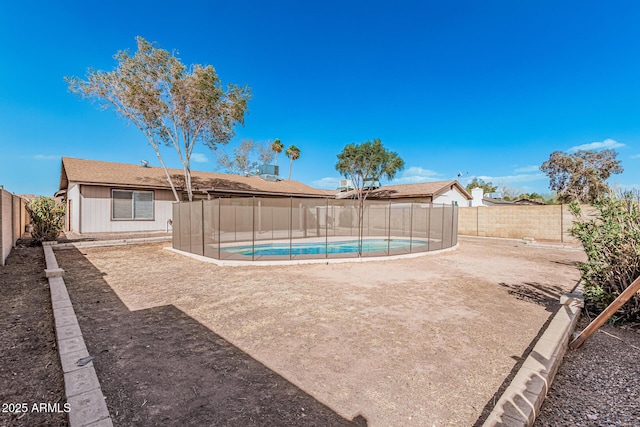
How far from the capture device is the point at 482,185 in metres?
48.0

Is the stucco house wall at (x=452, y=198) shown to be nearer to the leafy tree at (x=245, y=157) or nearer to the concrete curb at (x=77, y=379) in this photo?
the leafy tree at (x=245, y=157)

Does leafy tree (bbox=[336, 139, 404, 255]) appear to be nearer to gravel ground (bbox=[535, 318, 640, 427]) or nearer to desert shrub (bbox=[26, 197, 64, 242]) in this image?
desert shrub (bbox=[26, 197, 64, 242])

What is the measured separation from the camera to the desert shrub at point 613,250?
3551 millimetres

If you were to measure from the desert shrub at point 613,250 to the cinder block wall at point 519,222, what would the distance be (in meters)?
10.8

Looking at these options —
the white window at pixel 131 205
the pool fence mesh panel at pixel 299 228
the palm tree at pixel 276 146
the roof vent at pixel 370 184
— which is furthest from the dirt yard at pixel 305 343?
the palm tree at pixel 276 146

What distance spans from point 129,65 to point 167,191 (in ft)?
18.3

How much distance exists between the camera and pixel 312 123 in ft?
82.2

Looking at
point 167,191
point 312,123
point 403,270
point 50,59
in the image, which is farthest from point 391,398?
point 312,123

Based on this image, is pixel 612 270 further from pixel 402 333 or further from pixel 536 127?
pixel 536 127

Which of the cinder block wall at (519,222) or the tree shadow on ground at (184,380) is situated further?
the cinder block wall at (519,222)

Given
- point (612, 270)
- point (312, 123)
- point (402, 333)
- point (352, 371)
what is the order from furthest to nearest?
point (312, 123) < point (612, 270) < point (402, 333) < point (352, 371)

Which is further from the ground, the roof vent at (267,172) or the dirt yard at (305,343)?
the roof vent at (267,172)

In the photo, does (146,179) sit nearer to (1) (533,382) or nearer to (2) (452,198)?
(1) (533,382)

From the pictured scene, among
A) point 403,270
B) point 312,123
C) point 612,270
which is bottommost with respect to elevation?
point 403,270
